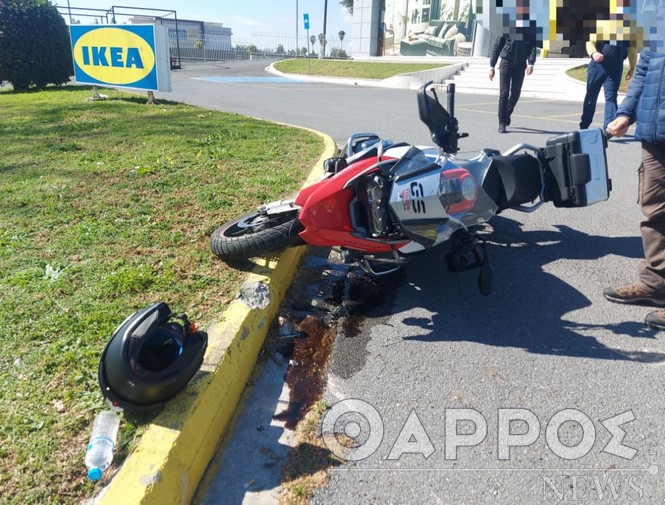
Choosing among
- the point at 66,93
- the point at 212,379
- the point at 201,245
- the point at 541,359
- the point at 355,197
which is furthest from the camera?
the point at 66,93

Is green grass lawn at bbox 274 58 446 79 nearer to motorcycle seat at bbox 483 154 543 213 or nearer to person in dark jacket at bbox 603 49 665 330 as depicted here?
motorcycle seat at bbox 483 154 543 213

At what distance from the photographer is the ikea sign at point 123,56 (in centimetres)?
1083

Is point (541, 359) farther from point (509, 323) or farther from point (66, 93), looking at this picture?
point (66, 93)

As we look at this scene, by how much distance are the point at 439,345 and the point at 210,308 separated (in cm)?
138

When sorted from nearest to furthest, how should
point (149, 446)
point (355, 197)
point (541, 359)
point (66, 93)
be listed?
point (149, 446) → point (541, 359) → point (355, 197) → point (66, 93)

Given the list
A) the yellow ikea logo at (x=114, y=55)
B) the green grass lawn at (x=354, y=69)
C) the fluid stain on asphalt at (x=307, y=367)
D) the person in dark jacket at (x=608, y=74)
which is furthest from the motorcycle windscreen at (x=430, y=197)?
the green grass lawn at (x=354, y=69)

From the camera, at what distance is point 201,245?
160 inches

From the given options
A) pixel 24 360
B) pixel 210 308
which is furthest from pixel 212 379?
pixel 24 360

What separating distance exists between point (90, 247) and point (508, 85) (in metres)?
A: 7.63

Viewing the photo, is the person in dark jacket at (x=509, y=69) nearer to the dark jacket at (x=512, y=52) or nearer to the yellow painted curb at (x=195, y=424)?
the dark jacket at (x=512, y=52)

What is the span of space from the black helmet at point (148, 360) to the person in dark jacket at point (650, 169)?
2.78 metres

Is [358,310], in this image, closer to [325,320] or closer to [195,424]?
[325,320]

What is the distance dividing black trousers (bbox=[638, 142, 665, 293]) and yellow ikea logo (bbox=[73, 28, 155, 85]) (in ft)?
32.3

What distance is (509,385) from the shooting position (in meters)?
2.82
